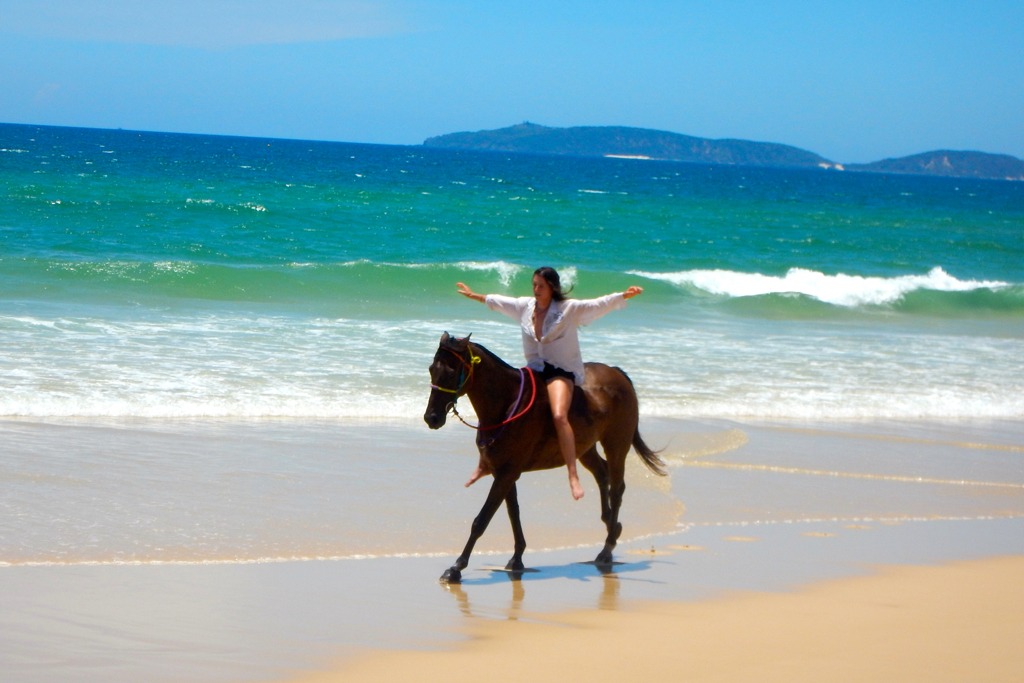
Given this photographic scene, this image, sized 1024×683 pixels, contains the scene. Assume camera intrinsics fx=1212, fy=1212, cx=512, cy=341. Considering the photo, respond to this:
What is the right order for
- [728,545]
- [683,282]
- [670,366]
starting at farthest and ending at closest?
[683,282] → [670,366] → [728,545]

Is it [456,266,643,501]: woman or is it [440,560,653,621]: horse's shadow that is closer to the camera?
[440,560,653,621]: horse's shadow

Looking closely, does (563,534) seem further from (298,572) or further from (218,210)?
(218,210)

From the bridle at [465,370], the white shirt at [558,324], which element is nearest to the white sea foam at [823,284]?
the white shirt at [558,324]

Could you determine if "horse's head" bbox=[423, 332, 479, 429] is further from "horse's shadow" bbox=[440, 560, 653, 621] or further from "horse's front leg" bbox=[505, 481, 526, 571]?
"horse's shadow" bbox=[440, 560, 653, 621]

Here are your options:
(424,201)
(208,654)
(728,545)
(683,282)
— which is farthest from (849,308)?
(424,201)

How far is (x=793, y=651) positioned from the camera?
213 inches

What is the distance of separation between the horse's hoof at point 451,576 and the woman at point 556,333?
0.49 meters

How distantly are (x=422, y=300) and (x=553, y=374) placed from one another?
14.6 m

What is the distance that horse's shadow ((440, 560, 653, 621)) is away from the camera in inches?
242

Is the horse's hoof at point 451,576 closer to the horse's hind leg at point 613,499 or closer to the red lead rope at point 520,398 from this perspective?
the red lead rope at point 520,398

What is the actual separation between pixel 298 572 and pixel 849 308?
1985cm

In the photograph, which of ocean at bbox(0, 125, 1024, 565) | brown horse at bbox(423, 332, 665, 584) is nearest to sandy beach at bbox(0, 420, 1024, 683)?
ocean at bbox(0, 125, 1024, 565)

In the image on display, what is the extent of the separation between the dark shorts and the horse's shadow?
1070 millimetres

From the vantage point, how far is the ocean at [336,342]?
7.79 meters
